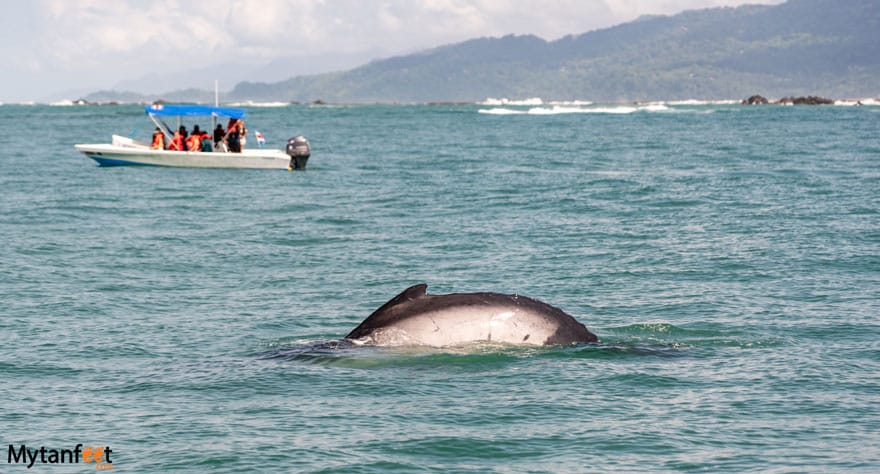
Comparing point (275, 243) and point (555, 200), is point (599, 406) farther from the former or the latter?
point (555, 200)

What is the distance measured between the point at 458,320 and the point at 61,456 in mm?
4692

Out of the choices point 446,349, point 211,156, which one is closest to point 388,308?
point 446,349

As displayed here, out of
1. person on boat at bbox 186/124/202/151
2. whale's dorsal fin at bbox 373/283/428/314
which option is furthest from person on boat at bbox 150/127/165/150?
whale's dorsal fin at bbox 373/283/428/314

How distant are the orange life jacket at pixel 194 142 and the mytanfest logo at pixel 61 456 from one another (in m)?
40.7

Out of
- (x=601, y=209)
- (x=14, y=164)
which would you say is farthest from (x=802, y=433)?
(x=14, y=164)

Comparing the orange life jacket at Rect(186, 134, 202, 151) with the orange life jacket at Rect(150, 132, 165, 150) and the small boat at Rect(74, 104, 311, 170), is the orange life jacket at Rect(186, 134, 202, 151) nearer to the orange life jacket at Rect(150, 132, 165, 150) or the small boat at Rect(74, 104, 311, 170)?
the small boat at Rect(74, 104, 311, 170)

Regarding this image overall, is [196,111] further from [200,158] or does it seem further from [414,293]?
[414,293]

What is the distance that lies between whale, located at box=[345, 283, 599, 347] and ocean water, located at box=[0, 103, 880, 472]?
0.58 ft

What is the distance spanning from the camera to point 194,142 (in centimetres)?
4975

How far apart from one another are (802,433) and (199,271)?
13650 mm

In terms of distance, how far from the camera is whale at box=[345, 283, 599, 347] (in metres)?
12.6

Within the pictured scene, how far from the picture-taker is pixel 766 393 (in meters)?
12.0

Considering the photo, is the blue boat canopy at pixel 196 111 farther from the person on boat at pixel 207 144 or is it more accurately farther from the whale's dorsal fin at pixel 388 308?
the whale's dorsal fin at pixel 388 308

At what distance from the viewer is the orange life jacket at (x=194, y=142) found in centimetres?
4978
